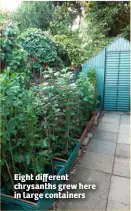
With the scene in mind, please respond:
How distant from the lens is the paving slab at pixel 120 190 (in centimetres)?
205

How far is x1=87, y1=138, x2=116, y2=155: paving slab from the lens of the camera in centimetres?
312

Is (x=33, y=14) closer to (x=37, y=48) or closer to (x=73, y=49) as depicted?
(x=73, y=49)

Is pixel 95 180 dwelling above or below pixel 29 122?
below

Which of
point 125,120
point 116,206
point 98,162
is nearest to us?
point 116,206

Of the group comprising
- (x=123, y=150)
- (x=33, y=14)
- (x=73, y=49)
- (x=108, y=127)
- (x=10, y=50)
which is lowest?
(x=123, y=150)

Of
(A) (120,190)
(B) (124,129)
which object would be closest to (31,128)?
(A) (120,190)

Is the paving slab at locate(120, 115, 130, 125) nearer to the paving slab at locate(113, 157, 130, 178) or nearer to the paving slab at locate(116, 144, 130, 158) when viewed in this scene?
the paving slab at locate(116, 144, 130, 158)

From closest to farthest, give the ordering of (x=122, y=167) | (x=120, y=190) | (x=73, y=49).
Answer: (x=120, y=190) → (x=122, y=167) → (x=73, y=49)

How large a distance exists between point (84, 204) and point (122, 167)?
947 mm

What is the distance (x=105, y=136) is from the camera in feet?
12.2

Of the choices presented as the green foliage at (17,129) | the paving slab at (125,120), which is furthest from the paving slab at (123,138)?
the green foliage at (17,129)

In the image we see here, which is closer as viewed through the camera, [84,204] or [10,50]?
[84,204]

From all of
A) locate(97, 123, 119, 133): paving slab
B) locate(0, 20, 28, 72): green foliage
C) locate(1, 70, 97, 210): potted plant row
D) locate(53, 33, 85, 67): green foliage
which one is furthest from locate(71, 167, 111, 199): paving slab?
locate(53, 33, 85, 67): green foliage

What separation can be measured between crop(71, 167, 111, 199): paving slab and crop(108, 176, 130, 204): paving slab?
0.20 ft
